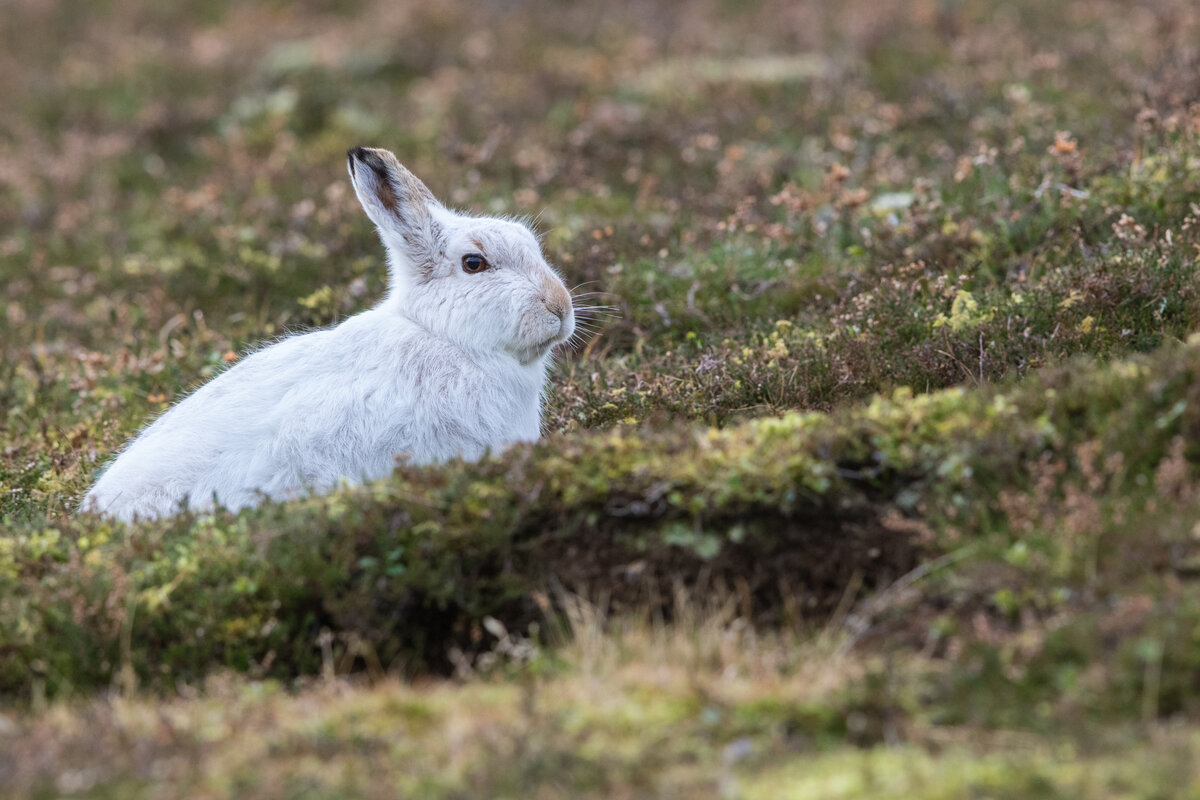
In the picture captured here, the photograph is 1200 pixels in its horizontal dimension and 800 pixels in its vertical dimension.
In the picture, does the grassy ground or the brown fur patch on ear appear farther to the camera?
the brown fur patch on ear

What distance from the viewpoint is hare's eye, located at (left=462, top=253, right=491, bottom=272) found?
7.81 metres

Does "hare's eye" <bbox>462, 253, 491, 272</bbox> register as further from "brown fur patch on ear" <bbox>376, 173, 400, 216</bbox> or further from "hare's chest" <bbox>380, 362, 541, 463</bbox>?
"hare's chest" <bbox>380, 362, 541, 463</bbox>

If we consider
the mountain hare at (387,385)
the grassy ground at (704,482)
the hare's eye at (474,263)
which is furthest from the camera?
the hare's eye at (474,263)

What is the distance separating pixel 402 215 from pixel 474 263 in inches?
22.7

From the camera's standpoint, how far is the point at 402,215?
7918 mm

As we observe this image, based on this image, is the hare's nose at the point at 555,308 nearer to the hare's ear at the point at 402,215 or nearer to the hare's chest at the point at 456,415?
the hare's chest at the point at 456,415

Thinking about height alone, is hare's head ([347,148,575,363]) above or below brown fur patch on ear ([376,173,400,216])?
below

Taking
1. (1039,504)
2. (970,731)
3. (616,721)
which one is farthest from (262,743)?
(1039,504)

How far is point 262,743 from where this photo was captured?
14.7 feet

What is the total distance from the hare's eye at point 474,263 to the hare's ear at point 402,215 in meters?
0.18

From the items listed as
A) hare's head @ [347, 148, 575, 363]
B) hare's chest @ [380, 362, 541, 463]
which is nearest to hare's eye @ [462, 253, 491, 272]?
hare's head @ [347, 148, 575, 363]

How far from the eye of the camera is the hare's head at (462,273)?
24.7 ft

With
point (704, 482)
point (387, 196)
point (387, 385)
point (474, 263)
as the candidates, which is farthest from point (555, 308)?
point (704, 482)

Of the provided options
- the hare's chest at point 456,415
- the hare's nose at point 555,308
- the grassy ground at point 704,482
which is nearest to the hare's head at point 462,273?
the hare's nose at point 555,308
